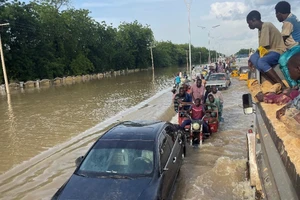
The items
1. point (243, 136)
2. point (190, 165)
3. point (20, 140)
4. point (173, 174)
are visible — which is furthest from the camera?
point (20, 140)

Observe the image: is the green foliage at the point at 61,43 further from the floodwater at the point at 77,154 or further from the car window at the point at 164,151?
the car window at the point at 164,151

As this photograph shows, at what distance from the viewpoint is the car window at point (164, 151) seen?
5.40m

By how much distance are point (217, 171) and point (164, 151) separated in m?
2.29

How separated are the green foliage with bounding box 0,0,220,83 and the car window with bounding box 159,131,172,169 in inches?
1587

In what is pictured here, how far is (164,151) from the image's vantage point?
576cm

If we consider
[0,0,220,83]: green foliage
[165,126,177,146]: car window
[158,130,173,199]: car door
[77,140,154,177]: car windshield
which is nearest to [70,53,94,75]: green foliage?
[0,0,220,83]: green foliage

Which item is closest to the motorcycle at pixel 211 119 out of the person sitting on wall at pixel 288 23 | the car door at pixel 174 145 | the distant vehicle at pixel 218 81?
the car door at pixel 174 145

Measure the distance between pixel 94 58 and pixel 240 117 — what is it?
61.8 metres

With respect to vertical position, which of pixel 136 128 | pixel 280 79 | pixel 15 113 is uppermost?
pixel 280 79

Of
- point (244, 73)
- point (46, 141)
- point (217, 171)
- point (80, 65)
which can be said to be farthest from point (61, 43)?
point (217, 171)

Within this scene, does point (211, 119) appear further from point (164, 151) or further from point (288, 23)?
point (288, 23)

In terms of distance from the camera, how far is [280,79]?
4805mm

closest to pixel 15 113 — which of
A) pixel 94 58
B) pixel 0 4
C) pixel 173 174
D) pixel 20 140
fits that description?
pixel 20 140

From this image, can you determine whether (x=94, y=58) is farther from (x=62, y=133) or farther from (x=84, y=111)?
(x=62, y=133)
